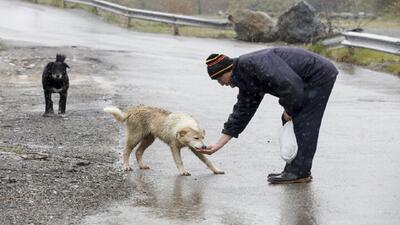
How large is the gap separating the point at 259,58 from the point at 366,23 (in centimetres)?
2277

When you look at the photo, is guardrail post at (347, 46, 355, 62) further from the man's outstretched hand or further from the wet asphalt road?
the man's outstretched hand

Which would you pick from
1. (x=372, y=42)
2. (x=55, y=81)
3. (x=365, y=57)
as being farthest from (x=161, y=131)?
(x=365, y=57)

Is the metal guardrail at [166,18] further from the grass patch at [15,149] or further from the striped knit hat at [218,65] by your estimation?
the striped knit hat at [218,65]

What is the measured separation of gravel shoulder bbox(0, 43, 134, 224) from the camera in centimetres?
701

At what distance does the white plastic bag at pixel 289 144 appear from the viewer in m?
7.96

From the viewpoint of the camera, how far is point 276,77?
24.5 ft

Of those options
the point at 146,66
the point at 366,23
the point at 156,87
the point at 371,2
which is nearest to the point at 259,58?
the point at 156,87

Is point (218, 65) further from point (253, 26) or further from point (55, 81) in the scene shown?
point (253, 26)

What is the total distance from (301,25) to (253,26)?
1844 millimetres

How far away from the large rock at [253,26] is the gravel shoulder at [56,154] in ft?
28.9

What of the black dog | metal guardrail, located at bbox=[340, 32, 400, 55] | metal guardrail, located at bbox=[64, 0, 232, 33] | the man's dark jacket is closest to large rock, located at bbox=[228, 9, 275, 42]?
metal guardrail, located at bbox=[64, 0, 232, 33]

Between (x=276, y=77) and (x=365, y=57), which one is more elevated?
(x=276, y=77)

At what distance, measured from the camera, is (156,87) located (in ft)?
51.6

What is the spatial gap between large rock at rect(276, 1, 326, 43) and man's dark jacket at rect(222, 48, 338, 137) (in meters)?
16.2
